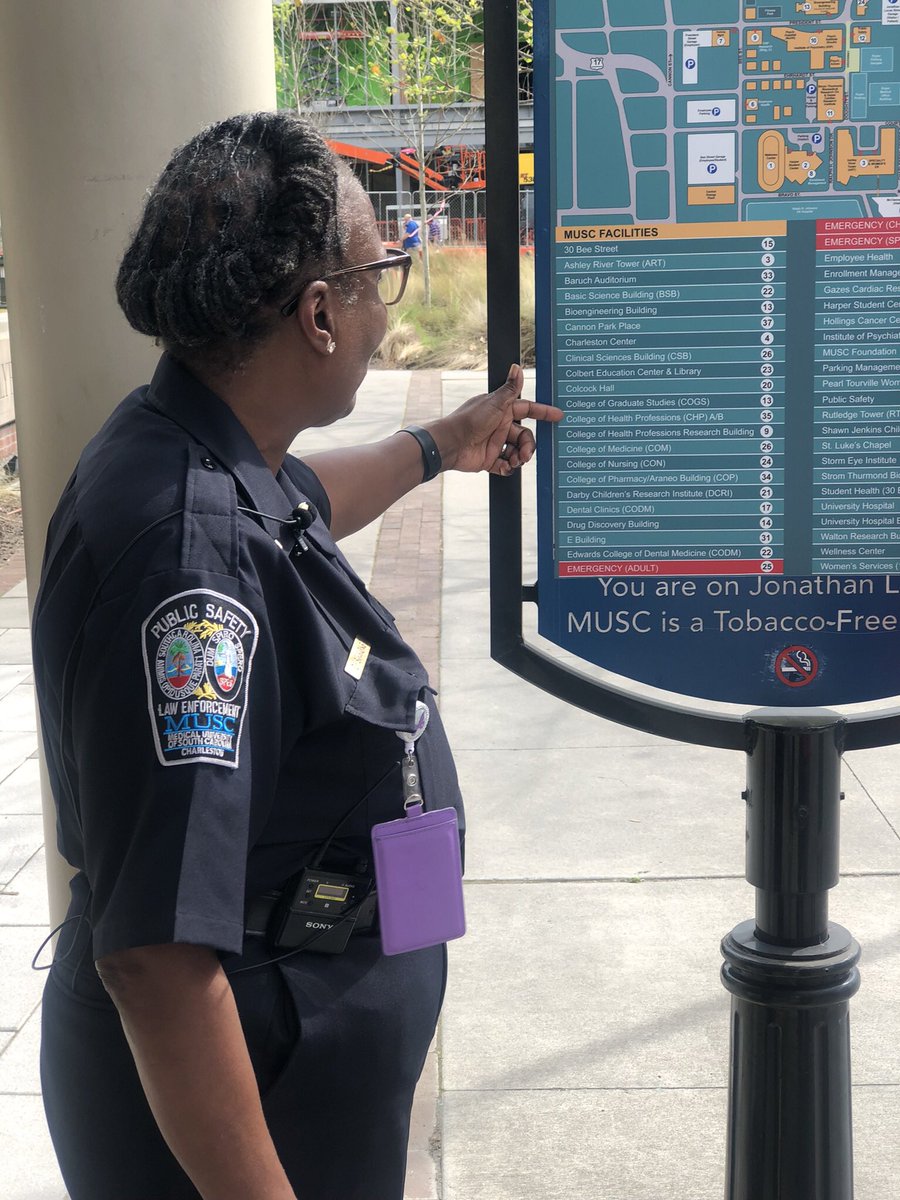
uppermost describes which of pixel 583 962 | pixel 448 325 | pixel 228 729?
pixel 228 729

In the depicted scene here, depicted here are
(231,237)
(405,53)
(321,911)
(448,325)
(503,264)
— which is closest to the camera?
(231,237)

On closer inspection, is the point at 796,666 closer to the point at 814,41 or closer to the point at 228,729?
the point at 814,41

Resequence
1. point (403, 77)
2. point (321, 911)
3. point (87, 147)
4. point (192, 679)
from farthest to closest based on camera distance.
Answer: point (403, 77) → point (87, 147) → point (321, 911) → point (192, 679)

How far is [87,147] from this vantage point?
234cm

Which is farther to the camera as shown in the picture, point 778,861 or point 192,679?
point 778,861

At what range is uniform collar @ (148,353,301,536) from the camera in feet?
5.06

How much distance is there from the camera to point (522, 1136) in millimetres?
3066

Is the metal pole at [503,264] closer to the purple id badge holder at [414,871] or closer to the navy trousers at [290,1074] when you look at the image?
the purple id badge holder at [414,871]

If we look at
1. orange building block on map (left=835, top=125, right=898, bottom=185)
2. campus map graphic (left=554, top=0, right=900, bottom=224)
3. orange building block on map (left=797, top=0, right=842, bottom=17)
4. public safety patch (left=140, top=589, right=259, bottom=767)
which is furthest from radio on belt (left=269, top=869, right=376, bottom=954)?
orange building block on map (left=797, top=0, right=842, bottom=17)

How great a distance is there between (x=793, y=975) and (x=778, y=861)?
0.17 m

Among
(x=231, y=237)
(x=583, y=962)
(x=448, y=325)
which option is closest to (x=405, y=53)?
(x=448, y=325)

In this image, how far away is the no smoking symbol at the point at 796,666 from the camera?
203 cm

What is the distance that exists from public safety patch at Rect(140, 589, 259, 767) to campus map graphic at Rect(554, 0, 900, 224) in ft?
3.09

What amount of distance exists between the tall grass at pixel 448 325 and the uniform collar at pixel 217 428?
1371 cm
